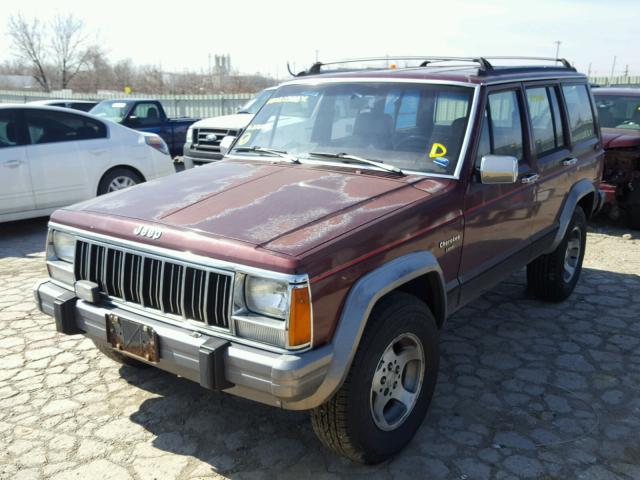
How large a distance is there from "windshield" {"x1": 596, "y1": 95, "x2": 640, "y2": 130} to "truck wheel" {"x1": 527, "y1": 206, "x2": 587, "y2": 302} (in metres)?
3.90

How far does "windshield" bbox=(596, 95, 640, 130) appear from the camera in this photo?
8.76 m

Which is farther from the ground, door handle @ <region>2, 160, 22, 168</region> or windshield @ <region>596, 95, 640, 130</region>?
windshield @ <region>596, 95, 640, 130</region>

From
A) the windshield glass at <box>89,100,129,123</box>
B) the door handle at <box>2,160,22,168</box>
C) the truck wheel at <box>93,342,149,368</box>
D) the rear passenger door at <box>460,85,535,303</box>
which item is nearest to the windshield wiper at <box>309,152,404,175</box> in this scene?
the rear passenger door at <box>460,85,535,303</box>

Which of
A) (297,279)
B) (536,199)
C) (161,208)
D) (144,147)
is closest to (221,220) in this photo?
(161,208)

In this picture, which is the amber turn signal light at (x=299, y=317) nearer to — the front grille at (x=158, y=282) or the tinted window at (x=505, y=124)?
the front grille at (x=158, y=282)

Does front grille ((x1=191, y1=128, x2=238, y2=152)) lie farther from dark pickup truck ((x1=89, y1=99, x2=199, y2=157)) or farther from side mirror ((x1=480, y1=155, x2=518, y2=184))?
side mirror ((x1=480, y1=155, x2=518, y2=184))

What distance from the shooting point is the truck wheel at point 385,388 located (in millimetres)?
2908

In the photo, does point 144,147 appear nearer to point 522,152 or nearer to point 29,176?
point 29,176

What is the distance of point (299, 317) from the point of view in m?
2.63

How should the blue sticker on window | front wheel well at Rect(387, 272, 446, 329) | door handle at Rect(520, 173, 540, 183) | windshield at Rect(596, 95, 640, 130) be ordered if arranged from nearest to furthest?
1. front wheel well at Rect(387, 272, 446, 329)
2. the blue sticker on window
3. door handle at Rect(520, 173, 540, 183)
4. windshield at Rect(596, 95, 640, 130)

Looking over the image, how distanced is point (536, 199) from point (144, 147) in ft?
19.5

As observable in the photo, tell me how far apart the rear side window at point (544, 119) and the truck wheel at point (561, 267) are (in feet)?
2.76

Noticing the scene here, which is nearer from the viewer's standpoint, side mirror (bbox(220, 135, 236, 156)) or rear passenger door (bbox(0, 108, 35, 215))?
side mirror (bbox(220, 135, 236, 156))

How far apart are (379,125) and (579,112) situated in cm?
247
